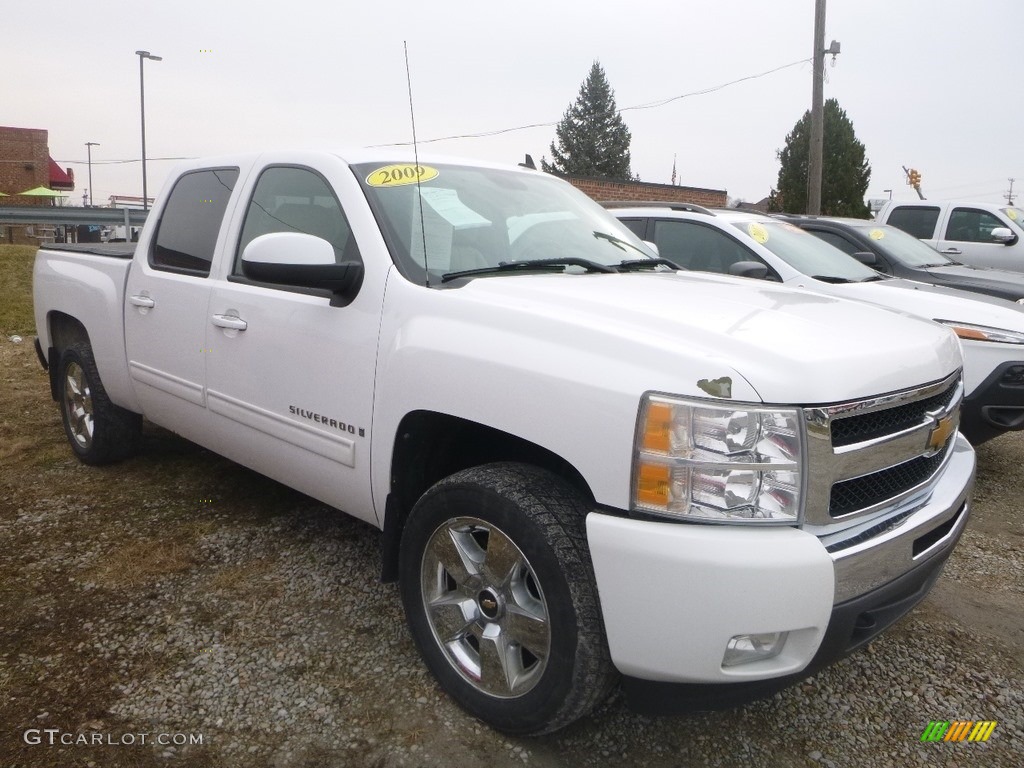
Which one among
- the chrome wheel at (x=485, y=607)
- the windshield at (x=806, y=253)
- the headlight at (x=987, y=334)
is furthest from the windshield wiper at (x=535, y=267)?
the windshield at (x=806, y=253)

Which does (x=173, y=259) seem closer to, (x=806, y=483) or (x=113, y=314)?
(x=113, y=314)

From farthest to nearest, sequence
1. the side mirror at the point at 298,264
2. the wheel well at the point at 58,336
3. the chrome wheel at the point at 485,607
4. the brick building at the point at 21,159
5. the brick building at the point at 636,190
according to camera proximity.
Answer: the brick building at the point at 21,159, the brick building at the point at 636,190, the wheel well at the point at 58,336, the side mirror at the point at 298,264, the chrome wheel at the point at 485,607

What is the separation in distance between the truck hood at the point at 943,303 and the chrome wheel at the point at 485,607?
3.22m

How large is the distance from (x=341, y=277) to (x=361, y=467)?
63 centimetres

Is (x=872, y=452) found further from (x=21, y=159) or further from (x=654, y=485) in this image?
(x=21, y=159)

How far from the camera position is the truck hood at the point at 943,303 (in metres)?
4.67

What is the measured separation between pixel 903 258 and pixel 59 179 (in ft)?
187

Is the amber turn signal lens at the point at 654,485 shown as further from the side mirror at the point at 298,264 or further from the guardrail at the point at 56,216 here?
the guardrail at the point at 56,216

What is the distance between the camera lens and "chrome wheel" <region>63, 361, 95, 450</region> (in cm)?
461

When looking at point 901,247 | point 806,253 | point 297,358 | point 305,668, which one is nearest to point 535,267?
point 297,358

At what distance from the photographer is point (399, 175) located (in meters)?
3.00

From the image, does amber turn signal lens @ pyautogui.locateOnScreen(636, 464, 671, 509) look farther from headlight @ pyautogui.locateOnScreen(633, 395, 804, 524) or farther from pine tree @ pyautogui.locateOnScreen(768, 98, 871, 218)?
pine tree @ pyautogui.locateOnScreen(768, 98, 871, 218)

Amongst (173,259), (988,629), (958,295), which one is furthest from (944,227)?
(173,259)

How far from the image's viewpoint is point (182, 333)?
11.6 ft
